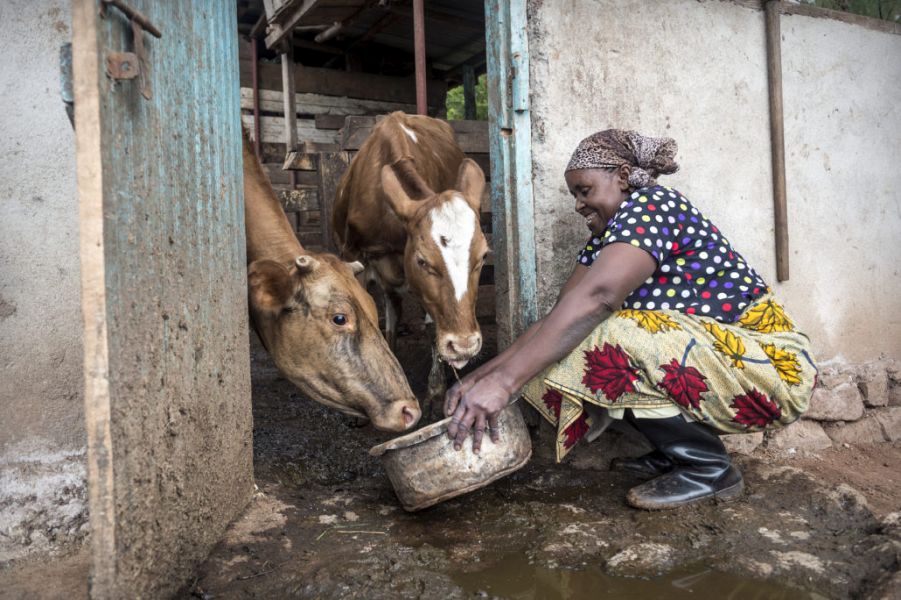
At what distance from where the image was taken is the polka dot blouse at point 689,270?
2.70 meters

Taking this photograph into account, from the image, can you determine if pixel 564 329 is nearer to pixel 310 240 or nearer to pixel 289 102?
pixel 310 240

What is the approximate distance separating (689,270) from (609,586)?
4.20 feet

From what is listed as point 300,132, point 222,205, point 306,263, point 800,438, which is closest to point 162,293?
point 222,205

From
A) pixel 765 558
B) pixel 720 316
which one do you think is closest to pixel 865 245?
pixel 720 316

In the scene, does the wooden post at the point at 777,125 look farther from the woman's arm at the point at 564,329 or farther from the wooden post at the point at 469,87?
the wooden post at the point at 469,87

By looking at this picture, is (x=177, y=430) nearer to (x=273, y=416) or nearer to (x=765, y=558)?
(x=765, y=558)

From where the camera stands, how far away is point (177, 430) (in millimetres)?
2164

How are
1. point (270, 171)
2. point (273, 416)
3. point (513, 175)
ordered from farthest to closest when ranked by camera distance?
point (270, 171)
point (273, 416)
point (513, 175)

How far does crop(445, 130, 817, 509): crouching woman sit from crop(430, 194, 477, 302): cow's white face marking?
25.1 inches

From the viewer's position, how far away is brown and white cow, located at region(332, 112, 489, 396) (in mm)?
3291

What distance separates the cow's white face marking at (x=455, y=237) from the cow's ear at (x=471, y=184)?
28 centimetres

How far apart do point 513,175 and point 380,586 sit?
1.90 m

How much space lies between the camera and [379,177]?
435 cm

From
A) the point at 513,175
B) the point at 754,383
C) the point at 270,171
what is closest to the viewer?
the point at 754,383
